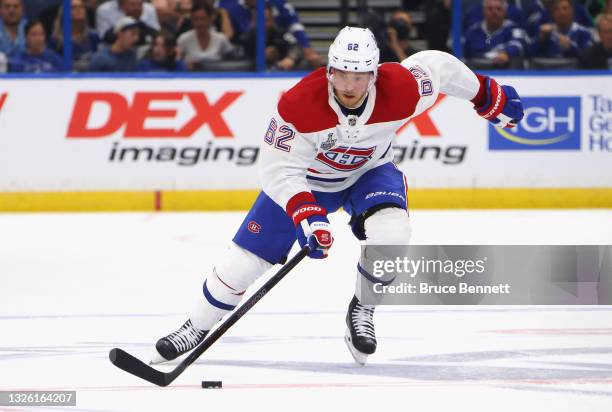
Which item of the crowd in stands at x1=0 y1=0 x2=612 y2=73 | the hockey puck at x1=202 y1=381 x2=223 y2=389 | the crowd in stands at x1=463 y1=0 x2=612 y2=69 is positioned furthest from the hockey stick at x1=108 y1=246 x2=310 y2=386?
the crowd in stands at x1=463 y1=0 x2=612 y2=69

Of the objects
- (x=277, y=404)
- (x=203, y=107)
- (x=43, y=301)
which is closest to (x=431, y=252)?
(x=277, y=404)

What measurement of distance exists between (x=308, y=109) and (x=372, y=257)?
551 millimetres

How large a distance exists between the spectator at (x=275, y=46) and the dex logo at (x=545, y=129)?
4.95 feet

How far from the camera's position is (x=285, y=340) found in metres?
5.13

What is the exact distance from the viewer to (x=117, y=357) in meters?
4.37

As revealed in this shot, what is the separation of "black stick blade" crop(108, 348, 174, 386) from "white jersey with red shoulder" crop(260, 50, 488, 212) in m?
0.71

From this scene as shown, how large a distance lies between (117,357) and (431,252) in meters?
1.11

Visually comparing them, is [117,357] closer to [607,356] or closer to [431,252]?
[431,252]

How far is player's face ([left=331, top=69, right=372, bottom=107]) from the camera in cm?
443

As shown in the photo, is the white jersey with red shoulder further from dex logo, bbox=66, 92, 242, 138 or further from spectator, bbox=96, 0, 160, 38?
spectator, bbox=96, 0, 160, 38

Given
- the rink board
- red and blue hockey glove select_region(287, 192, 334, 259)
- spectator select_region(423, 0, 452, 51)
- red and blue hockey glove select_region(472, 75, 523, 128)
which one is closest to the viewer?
red and blue hockey glove select_region(287, 192, 334, 259)

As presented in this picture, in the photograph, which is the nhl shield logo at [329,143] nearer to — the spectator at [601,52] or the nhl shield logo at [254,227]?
the nhl shield logo at [254,227]

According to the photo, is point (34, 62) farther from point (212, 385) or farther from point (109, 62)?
point (212, 385)

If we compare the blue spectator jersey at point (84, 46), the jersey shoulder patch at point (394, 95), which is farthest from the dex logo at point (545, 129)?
the jersey shoulder patch at point (394, 95)
